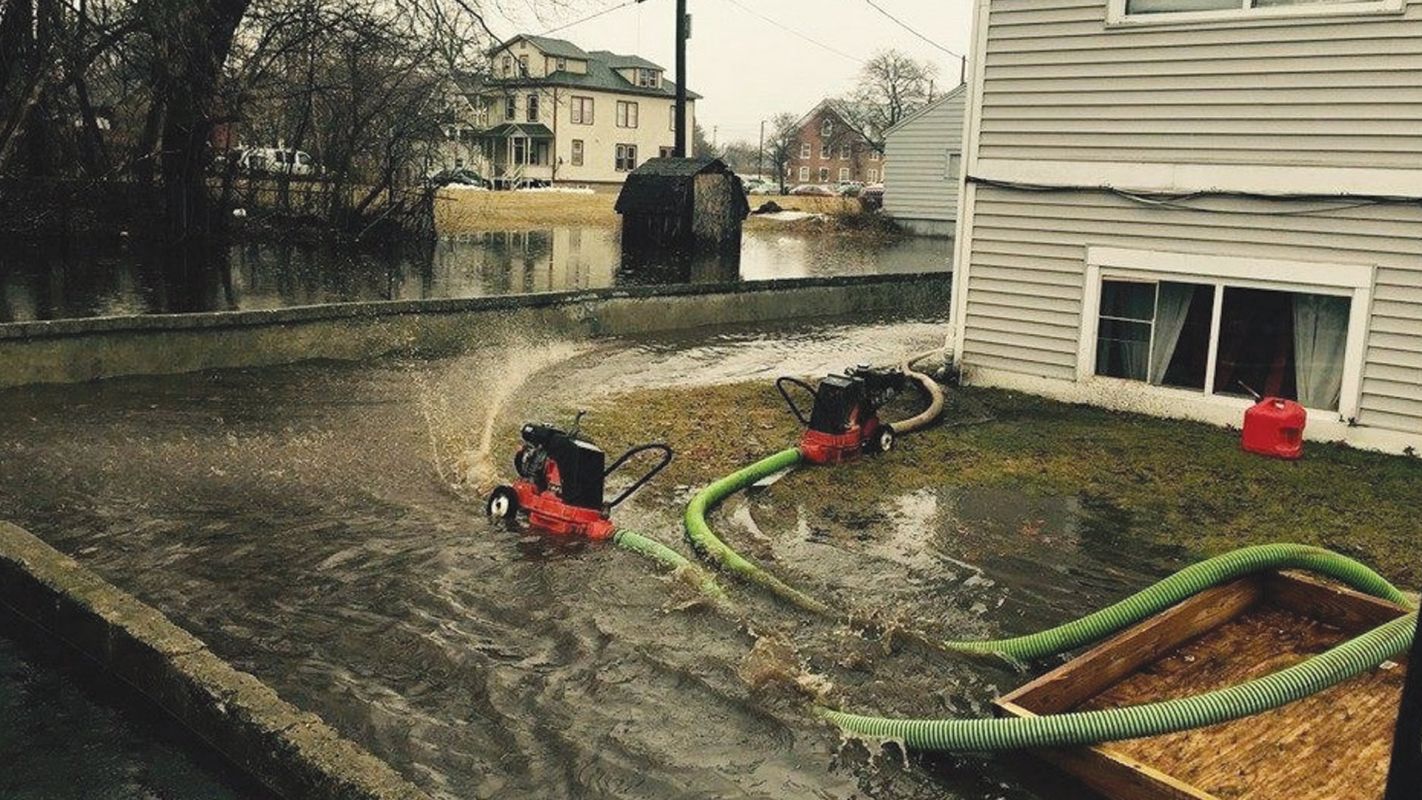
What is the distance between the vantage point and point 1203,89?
1057 centimetres

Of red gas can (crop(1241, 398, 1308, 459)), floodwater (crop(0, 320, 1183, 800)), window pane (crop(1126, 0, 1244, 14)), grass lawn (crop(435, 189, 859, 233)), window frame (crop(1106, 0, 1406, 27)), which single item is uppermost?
window pane (crop(1126, 0, 1244, 14))

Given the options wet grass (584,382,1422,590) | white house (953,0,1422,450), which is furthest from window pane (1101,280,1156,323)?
wet grass (584,382,1422,590)

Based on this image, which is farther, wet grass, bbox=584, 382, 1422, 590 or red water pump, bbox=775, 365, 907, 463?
red water pump, bbox=775, 365, 907, 463

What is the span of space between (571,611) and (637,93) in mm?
73109

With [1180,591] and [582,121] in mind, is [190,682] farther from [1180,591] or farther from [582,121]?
[582,121]

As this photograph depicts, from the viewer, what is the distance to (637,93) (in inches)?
2990

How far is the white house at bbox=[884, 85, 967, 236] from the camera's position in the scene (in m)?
42.7

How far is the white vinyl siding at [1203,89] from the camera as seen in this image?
377 inches

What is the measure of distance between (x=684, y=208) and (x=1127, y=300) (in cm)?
2178

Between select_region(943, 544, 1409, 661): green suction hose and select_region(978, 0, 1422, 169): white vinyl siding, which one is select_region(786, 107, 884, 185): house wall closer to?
select_region(978, 0, 1422, 169): white vinyl siding

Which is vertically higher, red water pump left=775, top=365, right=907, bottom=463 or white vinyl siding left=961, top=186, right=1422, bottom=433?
white vinyl siding left=961, top=186, right=1422, bottom=433

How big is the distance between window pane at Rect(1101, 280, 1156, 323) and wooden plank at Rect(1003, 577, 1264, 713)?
5.36m

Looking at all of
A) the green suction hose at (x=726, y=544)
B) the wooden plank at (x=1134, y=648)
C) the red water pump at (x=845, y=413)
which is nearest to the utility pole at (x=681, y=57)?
the red water pump at (x=845, y=413)

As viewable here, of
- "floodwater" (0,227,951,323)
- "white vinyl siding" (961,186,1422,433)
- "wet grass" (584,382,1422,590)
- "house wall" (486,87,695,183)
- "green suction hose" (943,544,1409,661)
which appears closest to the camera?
"green suction hose" (943,544,1409,661)
